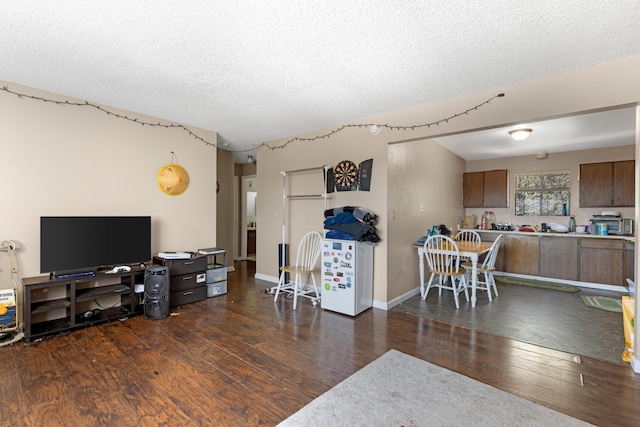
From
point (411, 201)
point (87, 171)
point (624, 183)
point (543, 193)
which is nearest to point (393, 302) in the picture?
point (411, 201)

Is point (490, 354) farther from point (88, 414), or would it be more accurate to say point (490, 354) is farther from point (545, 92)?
point (88, 414)

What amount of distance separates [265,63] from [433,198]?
3.73 meters

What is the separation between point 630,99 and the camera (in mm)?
2318

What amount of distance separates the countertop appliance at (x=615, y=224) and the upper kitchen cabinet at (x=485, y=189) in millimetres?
1387

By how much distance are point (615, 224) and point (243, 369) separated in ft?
20.3

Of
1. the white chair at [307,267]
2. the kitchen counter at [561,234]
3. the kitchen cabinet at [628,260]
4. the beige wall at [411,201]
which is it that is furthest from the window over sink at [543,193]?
the white chair at [307,267]

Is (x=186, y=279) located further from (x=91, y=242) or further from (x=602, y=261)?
(x=602, y=261)

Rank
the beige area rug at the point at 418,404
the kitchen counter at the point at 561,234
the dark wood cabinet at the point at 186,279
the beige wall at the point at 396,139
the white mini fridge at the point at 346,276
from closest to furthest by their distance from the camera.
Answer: the beige area rug at the point at 418,404
the beige wall at the point at 396,139
the white mini fridge at the point at 346,276
the dark wood cabinet at the point at 186,279
the kitchen counter at the point at 561,234

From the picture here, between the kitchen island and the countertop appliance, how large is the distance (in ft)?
0.95

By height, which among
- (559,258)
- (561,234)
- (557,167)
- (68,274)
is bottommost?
(559,258)

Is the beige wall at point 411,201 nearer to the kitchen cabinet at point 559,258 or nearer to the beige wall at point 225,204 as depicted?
the kitchen cabinet at point 559,258

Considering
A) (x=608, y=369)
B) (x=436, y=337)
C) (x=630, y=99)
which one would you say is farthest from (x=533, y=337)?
(x=630, y=99)

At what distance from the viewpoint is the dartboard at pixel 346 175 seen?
4.07 m

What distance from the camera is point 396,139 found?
3654 millimetres
